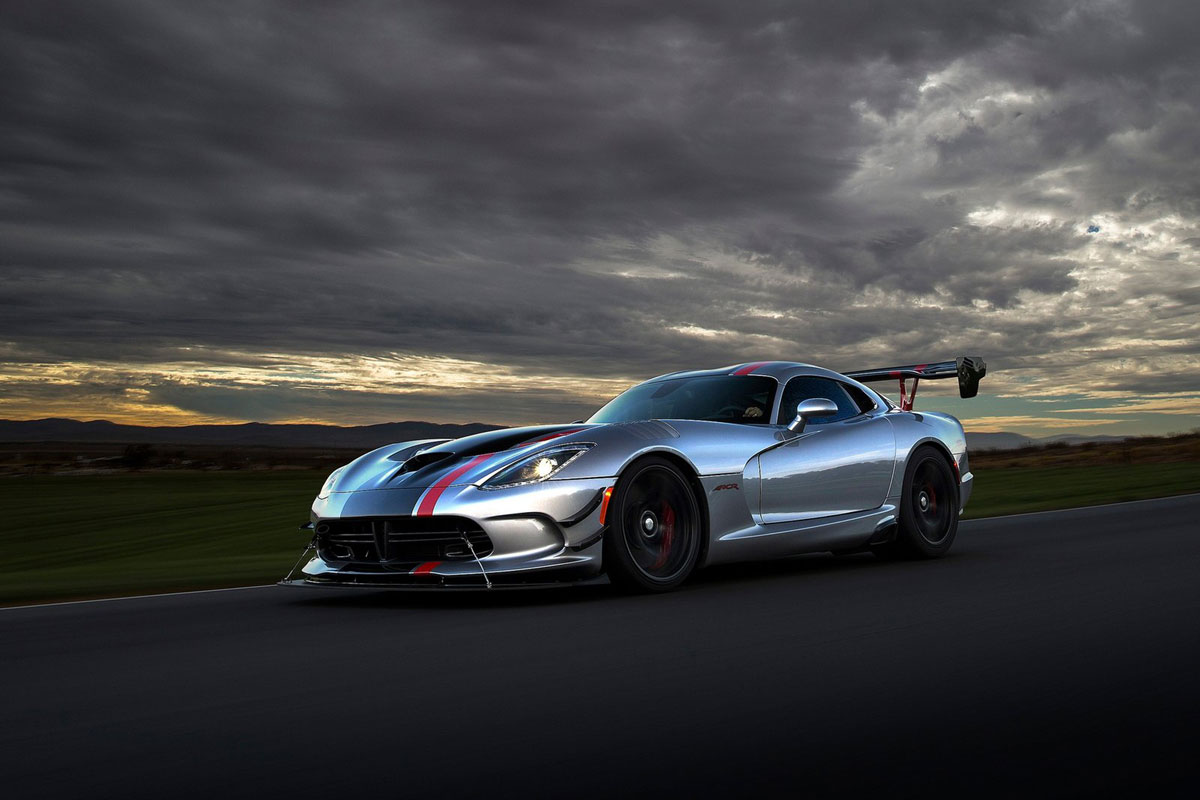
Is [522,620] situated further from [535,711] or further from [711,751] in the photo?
[711,751]

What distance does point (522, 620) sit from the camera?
19.9ft

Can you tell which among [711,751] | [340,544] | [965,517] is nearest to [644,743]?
[711,751]

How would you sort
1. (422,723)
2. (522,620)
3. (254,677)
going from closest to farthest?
(422,723) → (254,677) → (522,620)

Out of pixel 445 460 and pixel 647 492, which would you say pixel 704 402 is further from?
pixel 445 460

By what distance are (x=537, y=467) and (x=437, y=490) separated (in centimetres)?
57

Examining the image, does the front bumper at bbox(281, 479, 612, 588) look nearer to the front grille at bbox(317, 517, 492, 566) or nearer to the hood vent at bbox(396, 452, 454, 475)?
the front grille at bbox(317, 517, 492, 566)

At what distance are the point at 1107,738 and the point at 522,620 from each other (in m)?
3.22

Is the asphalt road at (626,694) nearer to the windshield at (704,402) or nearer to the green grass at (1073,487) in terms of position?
the windshield at (704,402)

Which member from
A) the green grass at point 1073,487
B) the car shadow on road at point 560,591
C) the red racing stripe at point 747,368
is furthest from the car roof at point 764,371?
the green grass at point 1073,487

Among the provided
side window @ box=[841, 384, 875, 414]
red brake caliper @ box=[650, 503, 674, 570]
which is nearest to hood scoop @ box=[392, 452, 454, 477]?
red brake caliper @ box=[650, 503, 674, 570]

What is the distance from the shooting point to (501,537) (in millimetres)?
6605

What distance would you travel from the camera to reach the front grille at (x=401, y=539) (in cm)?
663

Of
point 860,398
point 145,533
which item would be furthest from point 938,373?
point 145,533

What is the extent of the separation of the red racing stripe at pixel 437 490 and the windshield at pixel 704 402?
1668 mm
